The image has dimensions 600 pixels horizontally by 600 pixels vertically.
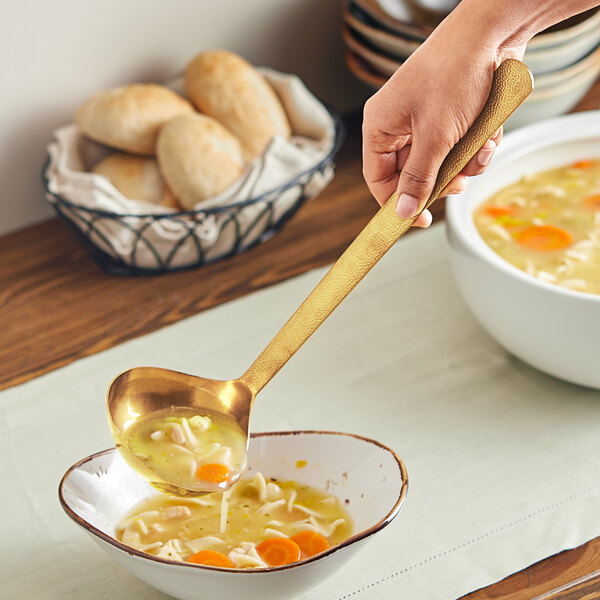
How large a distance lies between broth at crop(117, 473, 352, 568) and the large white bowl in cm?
31

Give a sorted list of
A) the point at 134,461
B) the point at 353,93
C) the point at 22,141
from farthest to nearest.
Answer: the point at 353,93 < the point at 22,141 < the point at 134,461

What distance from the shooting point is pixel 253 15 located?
5.21 feet

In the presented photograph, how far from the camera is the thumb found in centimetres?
80

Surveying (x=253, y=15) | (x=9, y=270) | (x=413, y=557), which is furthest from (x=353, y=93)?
(x=413, y=557)

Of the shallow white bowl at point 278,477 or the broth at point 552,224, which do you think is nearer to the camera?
the shallow white bowl at point 278,477

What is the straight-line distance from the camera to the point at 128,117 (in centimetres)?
132

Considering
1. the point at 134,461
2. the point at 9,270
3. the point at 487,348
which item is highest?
the point at 134,461

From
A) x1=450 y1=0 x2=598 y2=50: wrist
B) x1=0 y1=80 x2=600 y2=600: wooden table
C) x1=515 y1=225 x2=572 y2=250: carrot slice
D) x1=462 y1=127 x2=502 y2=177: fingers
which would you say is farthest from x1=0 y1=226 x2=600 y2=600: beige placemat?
x1=450 y1=0 x2=598 y2=50: wrist

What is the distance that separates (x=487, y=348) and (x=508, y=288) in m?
0.20

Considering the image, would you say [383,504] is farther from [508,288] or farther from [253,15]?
Result: [253,15]

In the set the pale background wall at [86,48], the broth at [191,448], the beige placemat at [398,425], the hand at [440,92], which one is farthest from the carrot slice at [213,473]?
the pale background wall at [86,48]

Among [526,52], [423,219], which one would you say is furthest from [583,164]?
[423,219]

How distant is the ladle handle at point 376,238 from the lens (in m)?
0.77

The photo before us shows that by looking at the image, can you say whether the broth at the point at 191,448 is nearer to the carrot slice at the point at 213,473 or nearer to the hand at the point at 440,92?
the carrot slice at the point at 213,473
